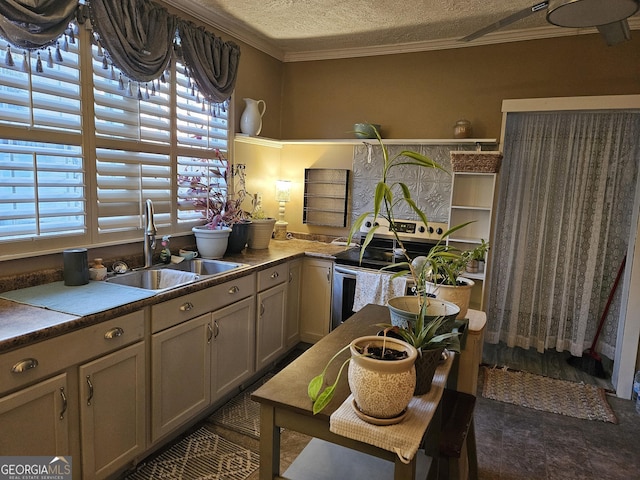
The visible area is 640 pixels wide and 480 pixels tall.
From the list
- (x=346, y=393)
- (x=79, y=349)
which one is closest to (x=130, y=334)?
(x=79, y=349)

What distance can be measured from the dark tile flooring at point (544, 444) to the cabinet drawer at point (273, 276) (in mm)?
950

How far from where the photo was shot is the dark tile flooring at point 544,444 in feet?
7.60

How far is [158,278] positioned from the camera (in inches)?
105

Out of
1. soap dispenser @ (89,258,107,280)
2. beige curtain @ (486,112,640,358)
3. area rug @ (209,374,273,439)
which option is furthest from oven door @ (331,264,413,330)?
soap dispenser @ (89,258,107,280)

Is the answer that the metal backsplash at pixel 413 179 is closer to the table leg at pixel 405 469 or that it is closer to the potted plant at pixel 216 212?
the potted plant at pixel 216 212

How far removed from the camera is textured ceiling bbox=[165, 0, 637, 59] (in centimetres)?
285

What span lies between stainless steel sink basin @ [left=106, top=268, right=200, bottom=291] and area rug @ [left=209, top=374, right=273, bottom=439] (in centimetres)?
86

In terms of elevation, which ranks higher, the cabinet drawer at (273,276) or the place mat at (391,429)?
the place mat at (391,429)

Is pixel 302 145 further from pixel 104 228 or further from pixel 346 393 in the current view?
pixel 346 393

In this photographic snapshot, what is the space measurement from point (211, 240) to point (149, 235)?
1.63 ft

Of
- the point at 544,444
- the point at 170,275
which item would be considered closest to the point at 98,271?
the point at 170,275

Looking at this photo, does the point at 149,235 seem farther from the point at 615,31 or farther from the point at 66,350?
the point at 615,31

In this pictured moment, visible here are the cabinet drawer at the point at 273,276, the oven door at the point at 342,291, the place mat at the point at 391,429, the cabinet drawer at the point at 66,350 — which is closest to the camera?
the place mat at the point at 391,429

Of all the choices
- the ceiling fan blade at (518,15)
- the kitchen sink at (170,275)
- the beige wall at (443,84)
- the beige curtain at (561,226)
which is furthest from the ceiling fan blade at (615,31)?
the kitchen sink at (170,275)
